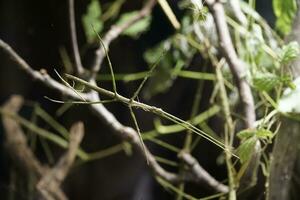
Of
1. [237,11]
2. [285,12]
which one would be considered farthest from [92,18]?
[285,12]

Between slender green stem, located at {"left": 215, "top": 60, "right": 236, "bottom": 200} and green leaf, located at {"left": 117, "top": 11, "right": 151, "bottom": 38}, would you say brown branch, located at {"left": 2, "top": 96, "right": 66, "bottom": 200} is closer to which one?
green leaf, located at {"left": 117, "top": 11, "right": 151, "bottom": 38}

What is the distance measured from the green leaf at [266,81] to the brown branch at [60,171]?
0.44m

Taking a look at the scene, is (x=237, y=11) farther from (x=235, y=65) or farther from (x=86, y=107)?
(x=86, y=107)

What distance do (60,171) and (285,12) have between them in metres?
0.56

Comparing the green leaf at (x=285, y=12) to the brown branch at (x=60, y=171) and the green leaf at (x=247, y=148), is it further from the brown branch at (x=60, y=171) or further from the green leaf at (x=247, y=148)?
the brown branch at (x=60, y=171)

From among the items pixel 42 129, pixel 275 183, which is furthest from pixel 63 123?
pixel 275 183

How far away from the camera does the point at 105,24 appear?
1017 mm

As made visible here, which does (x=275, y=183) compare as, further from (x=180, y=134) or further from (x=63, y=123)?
(x=63, y=123)

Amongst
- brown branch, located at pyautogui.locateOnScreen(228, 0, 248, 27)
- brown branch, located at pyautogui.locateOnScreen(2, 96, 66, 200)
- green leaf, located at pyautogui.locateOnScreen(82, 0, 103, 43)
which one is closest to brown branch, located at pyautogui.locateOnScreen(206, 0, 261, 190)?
brown branch, located at pyautogui.locateOnScreen(228, 0, 248, 27)

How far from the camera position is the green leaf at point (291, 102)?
Answer: 583 millimetres

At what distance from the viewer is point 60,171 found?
97 cm

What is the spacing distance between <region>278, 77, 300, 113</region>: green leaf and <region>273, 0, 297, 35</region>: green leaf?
0.36 ft

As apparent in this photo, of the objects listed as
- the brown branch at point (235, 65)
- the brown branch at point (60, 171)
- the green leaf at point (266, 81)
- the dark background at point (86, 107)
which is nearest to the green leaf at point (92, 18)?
the dark background at point (86, 107)

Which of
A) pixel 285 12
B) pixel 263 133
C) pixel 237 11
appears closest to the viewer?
pixel 263 133
